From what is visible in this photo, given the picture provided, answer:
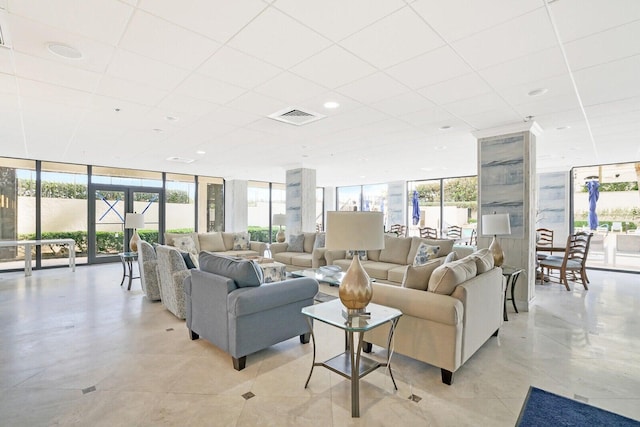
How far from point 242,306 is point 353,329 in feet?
3.44

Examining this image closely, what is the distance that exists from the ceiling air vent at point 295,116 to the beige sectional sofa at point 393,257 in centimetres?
259

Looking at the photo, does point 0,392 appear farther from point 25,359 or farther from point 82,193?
point 82,193

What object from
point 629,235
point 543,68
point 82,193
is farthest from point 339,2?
point 629,235

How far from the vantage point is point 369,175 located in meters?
10.0

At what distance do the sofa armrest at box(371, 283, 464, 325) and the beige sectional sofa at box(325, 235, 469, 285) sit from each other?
7.31 feet

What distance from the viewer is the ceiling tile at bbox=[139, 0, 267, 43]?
1929 millimetres

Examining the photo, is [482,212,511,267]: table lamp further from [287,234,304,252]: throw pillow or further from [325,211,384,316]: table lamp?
[287,234,304,252]: throw pillow

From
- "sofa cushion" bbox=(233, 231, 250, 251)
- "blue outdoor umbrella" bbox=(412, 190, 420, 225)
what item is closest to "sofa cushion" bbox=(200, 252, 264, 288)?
"sofa cushion" bbox=(233, 231, 250, 251)

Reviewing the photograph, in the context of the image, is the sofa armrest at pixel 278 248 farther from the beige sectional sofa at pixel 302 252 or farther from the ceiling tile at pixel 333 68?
the ceiling tile at pixel 333 68

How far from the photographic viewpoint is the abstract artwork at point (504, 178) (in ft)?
14.8

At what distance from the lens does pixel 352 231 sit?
2.24 meters

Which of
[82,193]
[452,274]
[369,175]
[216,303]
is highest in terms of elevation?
[369,175]

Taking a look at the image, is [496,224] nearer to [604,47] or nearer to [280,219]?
[604,47]

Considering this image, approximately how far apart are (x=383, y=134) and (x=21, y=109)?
480cm
